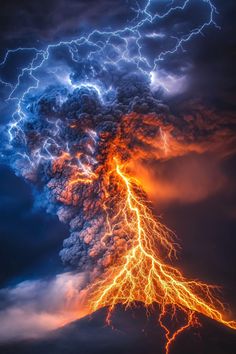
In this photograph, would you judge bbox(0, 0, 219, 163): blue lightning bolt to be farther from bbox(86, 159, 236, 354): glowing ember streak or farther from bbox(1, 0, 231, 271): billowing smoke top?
bbox(86, 159, 236, 354): glowing ember streak

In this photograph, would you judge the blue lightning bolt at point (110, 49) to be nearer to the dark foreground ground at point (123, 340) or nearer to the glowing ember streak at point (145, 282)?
the glowing ember streak at point (145, 282)

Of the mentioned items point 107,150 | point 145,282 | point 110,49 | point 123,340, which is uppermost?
point 110,49

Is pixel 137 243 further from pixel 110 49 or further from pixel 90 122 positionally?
pixel 110 49

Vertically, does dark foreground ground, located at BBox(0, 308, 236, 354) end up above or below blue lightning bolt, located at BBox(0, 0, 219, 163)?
below

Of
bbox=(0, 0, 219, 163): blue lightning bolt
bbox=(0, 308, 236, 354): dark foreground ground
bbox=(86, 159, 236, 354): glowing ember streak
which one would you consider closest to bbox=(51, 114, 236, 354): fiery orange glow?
bbox=(86, 159, 236, 354): glowing ember streak

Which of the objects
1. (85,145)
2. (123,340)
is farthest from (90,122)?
(123,340)

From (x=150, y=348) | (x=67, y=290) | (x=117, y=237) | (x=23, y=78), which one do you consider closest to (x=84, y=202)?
(x=117, y=237)

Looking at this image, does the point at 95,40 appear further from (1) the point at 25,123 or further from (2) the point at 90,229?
(2) the point at 90,229
